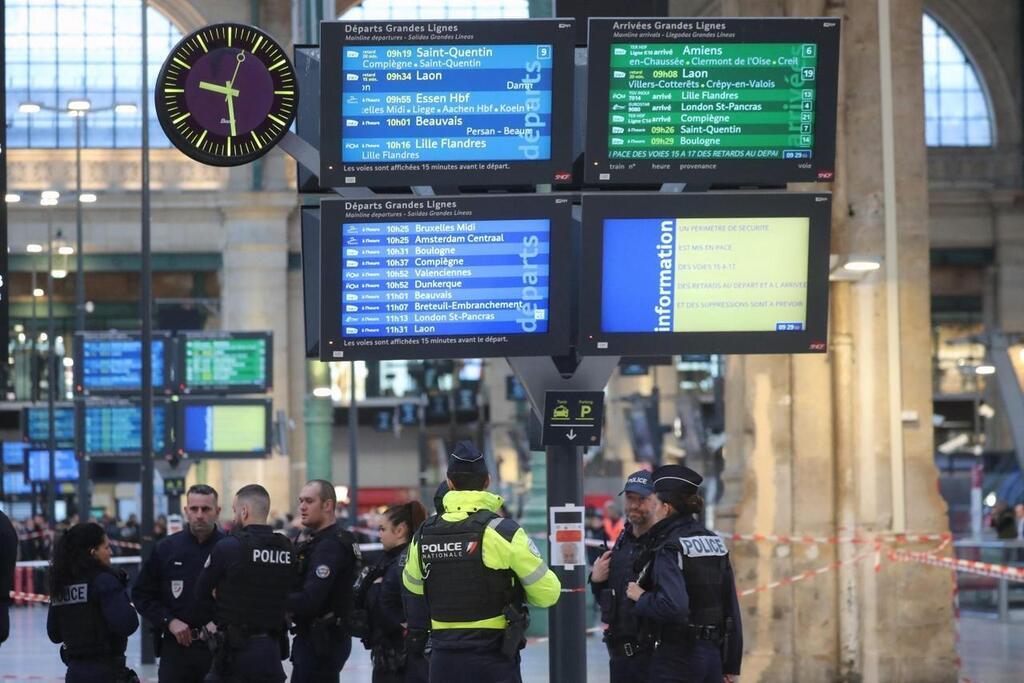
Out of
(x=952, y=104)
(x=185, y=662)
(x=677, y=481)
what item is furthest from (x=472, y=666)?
(x=952, y=104)

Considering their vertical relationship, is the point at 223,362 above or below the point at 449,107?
below

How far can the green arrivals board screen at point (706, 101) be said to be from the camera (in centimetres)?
1118

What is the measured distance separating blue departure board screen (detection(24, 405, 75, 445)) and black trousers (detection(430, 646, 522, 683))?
3766 cm

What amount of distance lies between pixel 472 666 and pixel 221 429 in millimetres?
21058

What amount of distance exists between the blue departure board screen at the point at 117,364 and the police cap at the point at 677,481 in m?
21.3

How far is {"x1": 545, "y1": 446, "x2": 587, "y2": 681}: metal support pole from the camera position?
37.9ft

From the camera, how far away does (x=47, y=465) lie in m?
52.6

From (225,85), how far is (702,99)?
2.62 metres

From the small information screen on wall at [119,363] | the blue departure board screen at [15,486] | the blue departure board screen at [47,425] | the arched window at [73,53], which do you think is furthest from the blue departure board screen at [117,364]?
the blue departure board screen at [15,486]

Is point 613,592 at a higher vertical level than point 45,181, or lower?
lower

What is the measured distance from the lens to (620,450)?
212 ft

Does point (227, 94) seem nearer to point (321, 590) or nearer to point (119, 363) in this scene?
point (321, 590)

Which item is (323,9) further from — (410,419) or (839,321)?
(410,419)

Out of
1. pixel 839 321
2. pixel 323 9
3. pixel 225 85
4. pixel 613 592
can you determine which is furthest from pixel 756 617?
pixel 225 85
